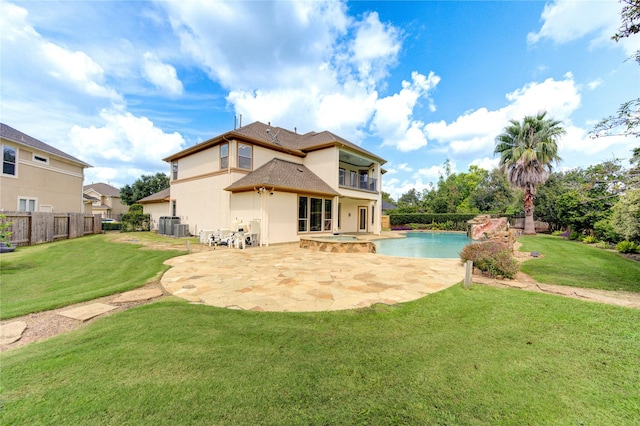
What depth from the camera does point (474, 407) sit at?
1.95m

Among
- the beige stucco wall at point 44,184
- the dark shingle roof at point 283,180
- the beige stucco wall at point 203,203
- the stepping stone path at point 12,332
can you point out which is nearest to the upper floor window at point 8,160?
the beige stucco wall at point 44,184

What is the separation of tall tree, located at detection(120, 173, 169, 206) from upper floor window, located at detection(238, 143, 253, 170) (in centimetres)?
2791

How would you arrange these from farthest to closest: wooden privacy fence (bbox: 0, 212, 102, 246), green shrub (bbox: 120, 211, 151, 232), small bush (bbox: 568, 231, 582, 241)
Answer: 1. green shrub (bbox: 120, 211, 151, 232)
2. small bush (bbox: 568, 231, 582, 241)
3. wooden privacy fence (bbox: 0, 212, 102, 246)

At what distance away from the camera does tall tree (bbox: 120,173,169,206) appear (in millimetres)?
34062

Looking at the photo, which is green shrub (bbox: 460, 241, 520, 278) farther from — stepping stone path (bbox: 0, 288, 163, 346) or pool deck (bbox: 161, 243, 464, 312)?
stepping stone path (bbox: 0, 288, 163, 346)

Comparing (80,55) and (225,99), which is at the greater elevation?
(225,99)

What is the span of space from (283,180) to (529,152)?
19571 millimetres

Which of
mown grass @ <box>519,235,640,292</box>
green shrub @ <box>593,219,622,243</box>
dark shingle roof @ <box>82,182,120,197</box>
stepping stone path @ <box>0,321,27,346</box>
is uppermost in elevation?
dark shingle roof @ <box>82,182,120,197</box>

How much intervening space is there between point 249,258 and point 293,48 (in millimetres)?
10777

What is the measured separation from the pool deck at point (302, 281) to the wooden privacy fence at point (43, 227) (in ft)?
31.7

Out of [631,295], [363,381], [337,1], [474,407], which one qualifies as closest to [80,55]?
[337,1]

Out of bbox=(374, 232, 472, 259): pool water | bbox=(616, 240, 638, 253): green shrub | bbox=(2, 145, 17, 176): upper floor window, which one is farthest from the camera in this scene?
bbox=(2, 145, 17, 176): upper floor window

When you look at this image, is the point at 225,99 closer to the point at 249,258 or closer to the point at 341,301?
the point at 249,258

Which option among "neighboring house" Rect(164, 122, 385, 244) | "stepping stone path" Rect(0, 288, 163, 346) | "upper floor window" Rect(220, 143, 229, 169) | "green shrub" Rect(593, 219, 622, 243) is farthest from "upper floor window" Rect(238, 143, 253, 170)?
"green shrub" Rect(593, 219, 622, 243)
